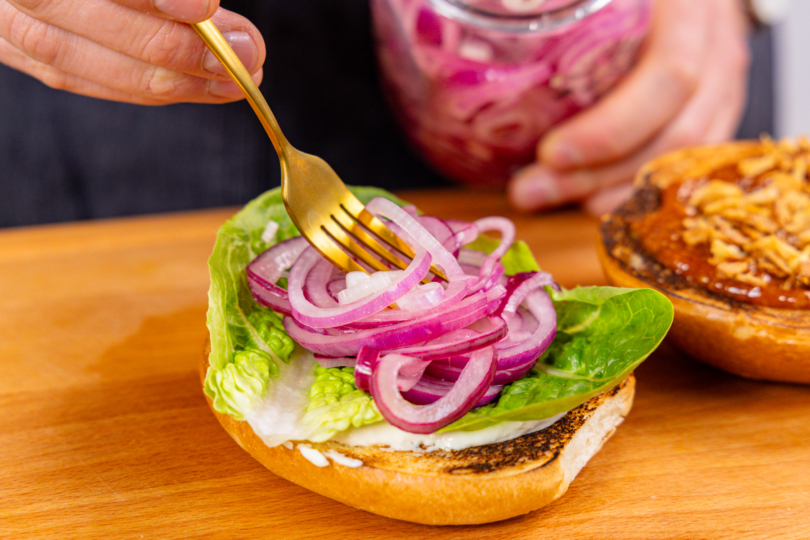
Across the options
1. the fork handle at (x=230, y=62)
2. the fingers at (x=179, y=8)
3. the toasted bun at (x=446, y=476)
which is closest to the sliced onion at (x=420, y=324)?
the toasted bun at (x=446, y=476)

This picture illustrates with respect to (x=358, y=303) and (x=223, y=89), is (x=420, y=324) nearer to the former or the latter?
(x=358, y=303)

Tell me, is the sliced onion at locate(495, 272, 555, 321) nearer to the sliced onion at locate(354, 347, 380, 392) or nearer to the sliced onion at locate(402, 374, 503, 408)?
the sliced onion at locate(402, 374, 503, 408)

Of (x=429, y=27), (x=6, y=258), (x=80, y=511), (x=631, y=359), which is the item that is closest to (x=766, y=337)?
(x=631, y=359)

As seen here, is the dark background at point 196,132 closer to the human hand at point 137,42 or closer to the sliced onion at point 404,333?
the human hand at point 137,42

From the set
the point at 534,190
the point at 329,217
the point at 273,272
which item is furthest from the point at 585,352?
the point at 534,190

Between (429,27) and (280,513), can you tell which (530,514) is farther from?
(429,27)

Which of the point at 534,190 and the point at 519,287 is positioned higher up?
the point at 519,287
